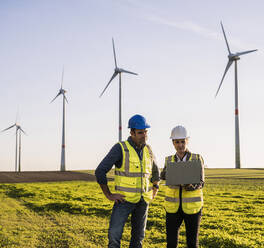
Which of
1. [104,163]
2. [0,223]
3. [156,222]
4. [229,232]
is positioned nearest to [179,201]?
[104,163]

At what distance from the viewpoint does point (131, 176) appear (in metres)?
5.16

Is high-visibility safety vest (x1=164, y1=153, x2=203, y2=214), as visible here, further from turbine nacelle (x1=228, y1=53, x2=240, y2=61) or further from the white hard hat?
turbine nacelle (x1=228, y1=53, x2=240, y2=61)

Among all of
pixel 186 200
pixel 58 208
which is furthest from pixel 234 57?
pixel 186 200

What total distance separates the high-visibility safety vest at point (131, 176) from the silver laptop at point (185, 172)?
44 centimetres

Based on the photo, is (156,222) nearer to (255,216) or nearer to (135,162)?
(255,216)

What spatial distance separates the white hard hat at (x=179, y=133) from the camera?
5516 mm

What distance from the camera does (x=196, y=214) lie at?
5.39 m

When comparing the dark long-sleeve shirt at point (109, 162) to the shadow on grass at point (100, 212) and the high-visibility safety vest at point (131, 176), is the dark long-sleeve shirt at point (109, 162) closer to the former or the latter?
the high-visibility safety vest at point (131, 176)

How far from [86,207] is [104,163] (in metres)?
9.99

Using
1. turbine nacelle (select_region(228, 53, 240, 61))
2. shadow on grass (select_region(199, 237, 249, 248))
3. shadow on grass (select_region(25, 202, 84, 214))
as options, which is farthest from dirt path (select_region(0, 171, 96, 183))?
shadow on grass (select_region(199, 237, 249, 248))

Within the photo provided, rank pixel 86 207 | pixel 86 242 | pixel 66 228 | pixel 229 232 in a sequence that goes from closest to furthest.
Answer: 1. pixel 86 242
2. pixel 229 232
3. pixel 66 228
4. pixel 86 207

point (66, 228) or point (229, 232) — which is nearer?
point (229, 232)

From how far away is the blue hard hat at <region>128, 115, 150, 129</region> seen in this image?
17.1ft

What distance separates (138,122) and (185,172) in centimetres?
102
